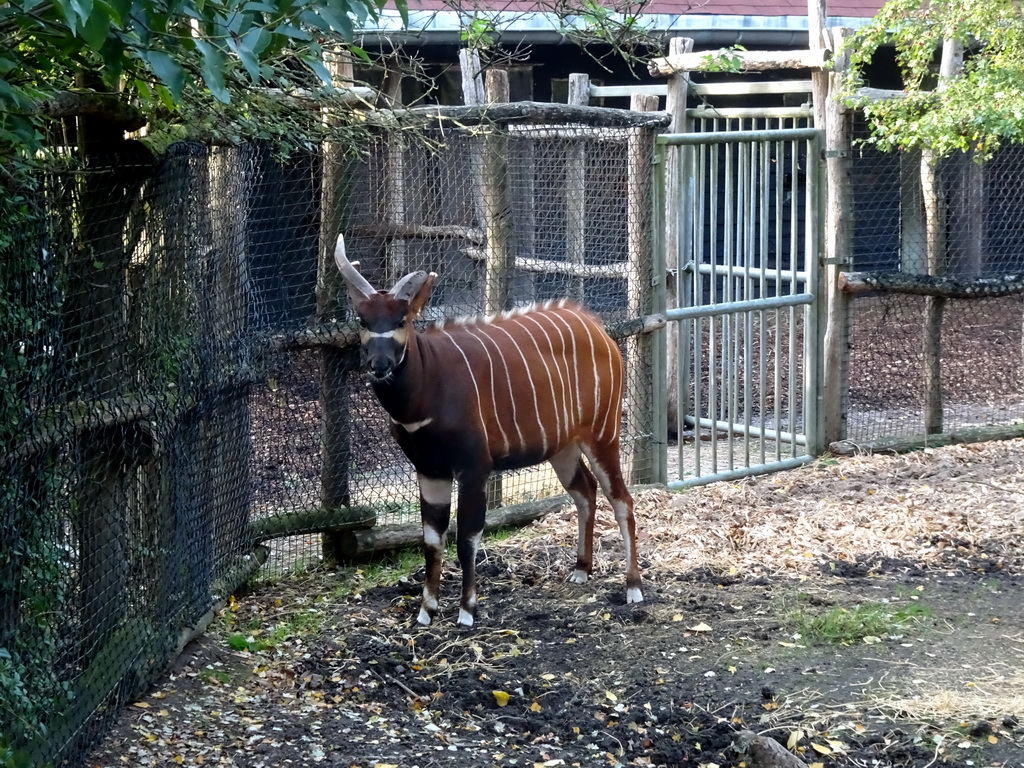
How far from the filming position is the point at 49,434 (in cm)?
288

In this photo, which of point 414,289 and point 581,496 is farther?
point 581,496

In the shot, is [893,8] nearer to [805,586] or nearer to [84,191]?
[805,586]

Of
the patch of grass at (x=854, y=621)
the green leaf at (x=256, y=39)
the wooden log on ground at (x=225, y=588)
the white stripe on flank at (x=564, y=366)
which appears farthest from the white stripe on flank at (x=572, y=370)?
the green leaf at (x=256, y=39)

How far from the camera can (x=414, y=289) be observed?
14.0ft

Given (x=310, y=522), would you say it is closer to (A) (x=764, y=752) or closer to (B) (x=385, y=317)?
(B) (x=385, y=317)

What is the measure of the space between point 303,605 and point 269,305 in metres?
1.18

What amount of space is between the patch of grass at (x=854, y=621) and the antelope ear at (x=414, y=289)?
177 cm

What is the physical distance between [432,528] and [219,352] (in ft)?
3.32

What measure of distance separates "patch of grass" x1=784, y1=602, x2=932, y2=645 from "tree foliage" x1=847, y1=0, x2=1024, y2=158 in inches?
117

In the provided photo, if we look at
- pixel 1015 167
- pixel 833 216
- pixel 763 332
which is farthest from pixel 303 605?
pixel 1015 167

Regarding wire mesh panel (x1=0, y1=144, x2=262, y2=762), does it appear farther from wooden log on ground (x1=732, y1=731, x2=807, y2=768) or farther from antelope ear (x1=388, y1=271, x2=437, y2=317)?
wooden log on ground (x1=732, y1=731, x2=807, y2=768)

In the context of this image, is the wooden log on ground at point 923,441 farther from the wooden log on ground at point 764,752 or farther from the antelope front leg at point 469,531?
the wooden log on ground at point 764,752

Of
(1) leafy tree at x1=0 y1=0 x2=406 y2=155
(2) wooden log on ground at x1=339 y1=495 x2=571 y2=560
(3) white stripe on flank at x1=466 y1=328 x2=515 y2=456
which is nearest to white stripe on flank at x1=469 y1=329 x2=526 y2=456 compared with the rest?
(3) white stripe on flank at x1=466 y1=328 x2=515 y2=456

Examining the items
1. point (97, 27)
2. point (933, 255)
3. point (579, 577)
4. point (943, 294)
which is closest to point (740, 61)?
point (933, 255)
